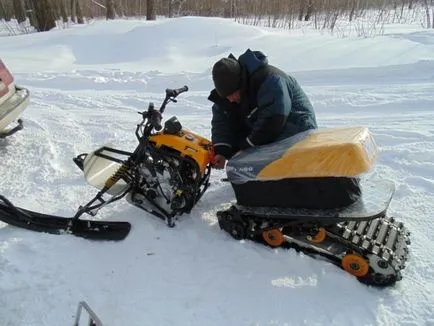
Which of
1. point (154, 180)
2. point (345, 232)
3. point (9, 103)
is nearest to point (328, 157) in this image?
point (345, 232)

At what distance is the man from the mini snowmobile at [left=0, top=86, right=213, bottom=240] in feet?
0.82

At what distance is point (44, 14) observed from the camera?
42.7ft

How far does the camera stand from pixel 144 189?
3535mm

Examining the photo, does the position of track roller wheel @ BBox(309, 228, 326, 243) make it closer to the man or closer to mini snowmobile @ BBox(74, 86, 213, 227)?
the man

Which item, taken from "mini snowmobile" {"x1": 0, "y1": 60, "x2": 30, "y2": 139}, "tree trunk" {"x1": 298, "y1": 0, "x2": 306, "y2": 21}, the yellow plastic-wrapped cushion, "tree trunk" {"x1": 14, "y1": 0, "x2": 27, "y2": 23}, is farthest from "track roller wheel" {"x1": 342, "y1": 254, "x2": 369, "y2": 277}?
"tree trunk" {"x1": 14, "y1": 0, "x2": 27, "y2": 23}

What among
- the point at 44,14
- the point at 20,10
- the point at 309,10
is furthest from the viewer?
the point at 20,10

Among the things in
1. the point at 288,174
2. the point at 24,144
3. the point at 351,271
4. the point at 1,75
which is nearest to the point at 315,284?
the point at 351,271

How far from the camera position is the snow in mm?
2691

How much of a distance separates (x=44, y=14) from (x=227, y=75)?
39.3 ft

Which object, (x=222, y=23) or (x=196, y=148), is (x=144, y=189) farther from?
(x=222, y=23)

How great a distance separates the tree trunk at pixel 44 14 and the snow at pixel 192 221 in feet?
17.6

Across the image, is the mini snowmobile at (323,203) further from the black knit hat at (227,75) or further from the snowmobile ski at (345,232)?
the black knit hat at (227,75)

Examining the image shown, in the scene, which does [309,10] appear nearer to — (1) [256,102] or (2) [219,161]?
(1) [256,102]

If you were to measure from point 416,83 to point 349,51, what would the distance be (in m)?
1.90
